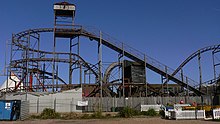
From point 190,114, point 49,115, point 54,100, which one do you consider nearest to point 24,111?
point 49,115

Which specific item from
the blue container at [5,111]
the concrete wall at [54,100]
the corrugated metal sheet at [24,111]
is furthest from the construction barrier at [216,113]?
the concrete wall at [54,100]

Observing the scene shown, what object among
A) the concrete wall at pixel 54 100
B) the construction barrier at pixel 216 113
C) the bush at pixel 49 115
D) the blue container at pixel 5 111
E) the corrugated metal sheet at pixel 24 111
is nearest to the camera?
the construction barrier at pixel 216 113

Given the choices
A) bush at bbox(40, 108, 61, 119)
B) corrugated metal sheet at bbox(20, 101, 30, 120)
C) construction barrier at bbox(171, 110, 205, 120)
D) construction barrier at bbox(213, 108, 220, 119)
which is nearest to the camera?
construction barrier at bbox(213, 108, 220, 119)

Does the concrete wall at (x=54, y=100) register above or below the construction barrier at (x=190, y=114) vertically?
above

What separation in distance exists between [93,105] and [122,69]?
8619 mm

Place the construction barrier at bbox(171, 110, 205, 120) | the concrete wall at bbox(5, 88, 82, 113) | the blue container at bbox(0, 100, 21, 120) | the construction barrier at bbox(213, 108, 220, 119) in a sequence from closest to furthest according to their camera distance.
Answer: the construction barrier at bbox(213, 108, 220, 119), the construction barrier at bbox(171, 110, 205, 120), the blue container at bbox(0, 100, 21, 120), the concrete wall at bbox(5, 88, 82, 113)

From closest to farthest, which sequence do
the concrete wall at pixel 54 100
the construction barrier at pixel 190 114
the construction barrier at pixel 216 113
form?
the construction barrier at pixel 216 113
the construction barrier at pixel 190 114
the concrete wall at pixel 54 100

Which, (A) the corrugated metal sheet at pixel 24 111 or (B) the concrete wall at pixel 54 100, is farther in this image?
(B) the concrete wall at pixel 54 100

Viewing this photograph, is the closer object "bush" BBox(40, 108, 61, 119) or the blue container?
the blue container

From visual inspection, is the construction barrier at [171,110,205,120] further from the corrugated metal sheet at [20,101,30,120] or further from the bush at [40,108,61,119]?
the corrugated metal sheet at [20,101,30,120]

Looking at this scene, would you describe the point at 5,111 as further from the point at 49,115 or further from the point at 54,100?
the point at 54,100

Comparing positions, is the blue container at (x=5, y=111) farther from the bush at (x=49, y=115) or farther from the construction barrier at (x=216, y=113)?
the construction barrier at (x=216, y=113)

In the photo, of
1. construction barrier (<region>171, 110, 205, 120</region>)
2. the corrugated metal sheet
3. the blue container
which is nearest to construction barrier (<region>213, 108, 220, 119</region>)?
construction barrier (<region>171, 110, 205, 120</region>)

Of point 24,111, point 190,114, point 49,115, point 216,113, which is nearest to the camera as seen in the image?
point 216,113
